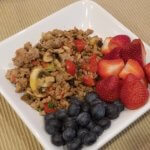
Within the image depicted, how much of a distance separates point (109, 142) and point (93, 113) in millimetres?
131

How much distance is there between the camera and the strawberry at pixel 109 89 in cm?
97

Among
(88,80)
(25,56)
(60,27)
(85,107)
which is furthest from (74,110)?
(60,27)

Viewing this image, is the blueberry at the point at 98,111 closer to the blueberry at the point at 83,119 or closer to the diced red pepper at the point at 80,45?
the blueberry at the point at 83,119

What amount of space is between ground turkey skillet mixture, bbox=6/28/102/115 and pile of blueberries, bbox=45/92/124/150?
0.19ft

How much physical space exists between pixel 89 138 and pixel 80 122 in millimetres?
49

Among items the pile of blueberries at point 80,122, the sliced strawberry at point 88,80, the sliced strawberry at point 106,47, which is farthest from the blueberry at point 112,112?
the sliced strawberry at point 106,47

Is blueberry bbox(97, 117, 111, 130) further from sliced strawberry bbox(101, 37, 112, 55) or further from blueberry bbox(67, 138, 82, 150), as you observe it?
sliced strawberry bbox(101, 37, 112, 55)

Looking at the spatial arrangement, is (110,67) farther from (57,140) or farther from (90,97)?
(57,140)

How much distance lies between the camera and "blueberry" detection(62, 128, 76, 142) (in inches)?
34.4

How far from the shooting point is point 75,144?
34.3 inches

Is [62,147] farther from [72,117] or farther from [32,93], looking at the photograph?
[32,93]

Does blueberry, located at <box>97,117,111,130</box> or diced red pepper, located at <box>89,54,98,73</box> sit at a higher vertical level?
diced red pepper, located at <box>89,54,98,73</box>

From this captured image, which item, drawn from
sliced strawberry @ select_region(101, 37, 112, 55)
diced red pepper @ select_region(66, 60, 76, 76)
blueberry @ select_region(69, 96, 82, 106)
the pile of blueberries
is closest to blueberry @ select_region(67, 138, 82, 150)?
the pile of blueberries

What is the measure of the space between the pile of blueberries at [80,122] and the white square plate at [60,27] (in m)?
0.02
